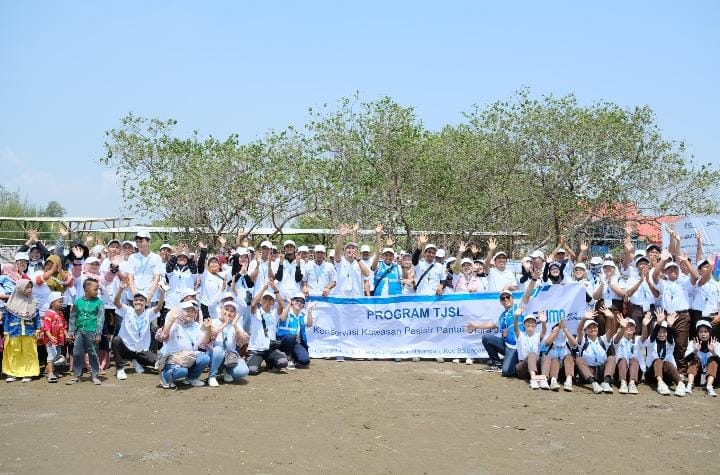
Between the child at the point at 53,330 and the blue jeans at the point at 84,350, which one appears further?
the child at the point at 53,330

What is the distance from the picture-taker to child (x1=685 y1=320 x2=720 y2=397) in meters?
9.41

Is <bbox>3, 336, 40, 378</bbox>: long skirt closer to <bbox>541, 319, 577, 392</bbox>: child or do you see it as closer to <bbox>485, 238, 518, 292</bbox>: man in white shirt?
<bbox>485, 238, 518, 292</bbox>: man in white shirt

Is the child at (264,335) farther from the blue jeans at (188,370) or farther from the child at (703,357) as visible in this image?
the child at (703,357)

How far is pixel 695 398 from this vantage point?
9070mm

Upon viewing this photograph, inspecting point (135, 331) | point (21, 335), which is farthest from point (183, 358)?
point (21, 335)

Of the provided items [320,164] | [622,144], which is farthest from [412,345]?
[622,144]

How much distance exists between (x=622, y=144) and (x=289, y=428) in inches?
773

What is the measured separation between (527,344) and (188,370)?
4.72 m

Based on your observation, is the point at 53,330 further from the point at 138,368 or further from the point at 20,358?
the point at 138,368

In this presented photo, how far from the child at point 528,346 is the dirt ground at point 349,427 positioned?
0.23 m

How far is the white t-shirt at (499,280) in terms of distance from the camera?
37.0ft

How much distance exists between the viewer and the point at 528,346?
9.80 meters

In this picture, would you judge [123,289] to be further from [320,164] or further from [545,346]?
[320,164]

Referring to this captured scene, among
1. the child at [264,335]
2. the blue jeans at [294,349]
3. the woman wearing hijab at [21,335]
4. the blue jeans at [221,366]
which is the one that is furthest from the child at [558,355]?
the woman wearing hijab at [21,335]
